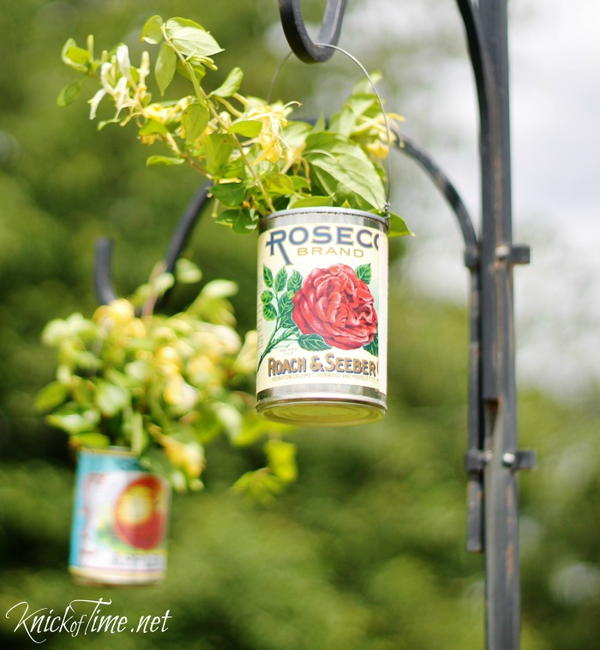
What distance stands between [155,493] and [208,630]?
3.82 metres

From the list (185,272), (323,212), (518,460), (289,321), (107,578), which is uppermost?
(185,272)

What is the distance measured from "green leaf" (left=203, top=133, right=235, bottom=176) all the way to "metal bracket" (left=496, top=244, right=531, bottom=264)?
1.74 ft

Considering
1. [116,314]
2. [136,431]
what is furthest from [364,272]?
[116,314]

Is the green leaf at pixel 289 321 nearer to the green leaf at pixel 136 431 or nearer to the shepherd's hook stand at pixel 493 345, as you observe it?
the shepherd's hook stand at pixel 493 345

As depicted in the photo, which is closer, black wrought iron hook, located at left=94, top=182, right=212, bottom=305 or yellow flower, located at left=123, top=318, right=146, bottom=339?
black wrought iron hook, located at left=94, top=182, right=212, bottom=305

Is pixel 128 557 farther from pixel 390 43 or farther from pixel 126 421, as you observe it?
pixel 390 43

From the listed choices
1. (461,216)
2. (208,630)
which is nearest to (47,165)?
(208,630)

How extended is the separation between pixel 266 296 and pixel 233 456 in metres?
5.11

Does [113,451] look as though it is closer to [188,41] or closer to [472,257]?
[472,257]

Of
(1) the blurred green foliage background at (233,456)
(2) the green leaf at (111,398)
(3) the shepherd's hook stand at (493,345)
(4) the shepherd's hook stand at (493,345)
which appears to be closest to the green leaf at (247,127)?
(4) the shepherd's hook stand at (493,345)

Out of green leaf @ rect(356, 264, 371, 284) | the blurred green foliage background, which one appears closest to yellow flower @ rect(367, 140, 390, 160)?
green leaf @ rect(356, 264, 371, 284)

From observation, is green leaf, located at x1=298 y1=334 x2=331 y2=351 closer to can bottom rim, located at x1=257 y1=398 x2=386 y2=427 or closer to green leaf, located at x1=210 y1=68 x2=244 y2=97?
can bottom rim, located at x1=257 y1=398 x2=386 y2=427

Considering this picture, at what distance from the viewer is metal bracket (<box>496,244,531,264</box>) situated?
1.60 metres

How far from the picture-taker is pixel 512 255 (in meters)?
1.60
